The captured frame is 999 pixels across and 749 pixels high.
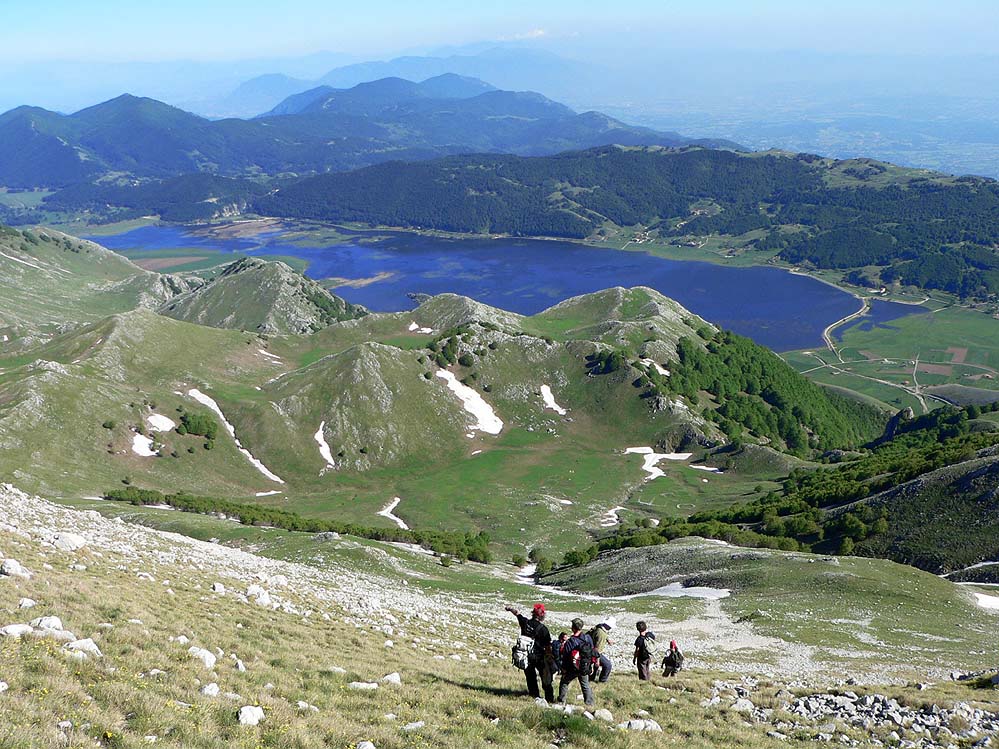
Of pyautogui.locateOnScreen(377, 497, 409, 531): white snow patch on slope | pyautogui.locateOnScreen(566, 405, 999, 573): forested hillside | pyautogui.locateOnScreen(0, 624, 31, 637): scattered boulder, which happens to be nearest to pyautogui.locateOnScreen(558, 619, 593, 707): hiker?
pyautogui.locateOnScreen(0, 624, 31, 637): scattered boulder

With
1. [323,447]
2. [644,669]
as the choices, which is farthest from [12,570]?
[323,447]

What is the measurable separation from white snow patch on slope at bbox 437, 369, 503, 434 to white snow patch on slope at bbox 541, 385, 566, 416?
13329 mm

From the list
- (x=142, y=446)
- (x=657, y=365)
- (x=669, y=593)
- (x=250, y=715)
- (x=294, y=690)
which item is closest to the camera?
(x=250, y=715)

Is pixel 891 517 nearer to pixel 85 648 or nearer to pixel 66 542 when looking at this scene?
pixel 66 542

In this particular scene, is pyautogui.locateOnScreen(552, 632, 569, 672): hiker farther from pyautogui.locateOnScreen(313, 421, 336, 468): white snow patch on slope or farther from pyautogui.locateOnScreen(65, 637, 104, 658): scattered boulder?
pyautogui.locateOnScreen(313, 421, 336, 468): white snow patch on slope

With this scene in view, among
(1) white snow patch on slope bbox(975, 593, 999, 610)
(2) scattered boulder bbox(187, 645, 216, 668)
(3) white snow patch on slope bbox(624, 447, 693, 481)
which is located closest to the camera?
(2) scattered boulder bbox(187, 645, 216, 668)

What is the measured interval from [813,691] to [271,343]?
592 feet

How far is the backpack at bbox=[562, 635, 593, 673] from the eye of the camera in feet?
72.0

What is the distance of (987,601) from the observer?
53219 mm

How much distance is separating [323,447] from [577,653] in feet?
414

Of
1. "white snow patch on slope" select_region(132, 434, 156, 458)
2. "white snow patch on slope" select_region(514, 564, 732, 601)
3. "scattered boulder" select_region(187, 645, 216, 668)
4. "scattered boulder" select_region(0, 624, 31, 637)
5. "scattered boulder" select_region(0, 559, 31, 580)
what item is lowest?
"white snow patch on slope" select_region(132, 434, 156, 458)

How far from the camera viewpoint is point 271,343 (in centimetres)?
19025

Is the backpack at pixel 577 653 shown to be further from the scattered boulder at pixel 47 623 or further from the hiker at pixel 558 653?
the scattered boulder at pixel 47 623

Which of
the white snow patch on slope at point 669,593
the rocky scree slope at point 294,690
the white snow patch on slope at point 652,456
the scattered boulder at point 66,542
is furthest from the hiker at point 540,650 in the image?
the white snow patch on slope at point 652,456
